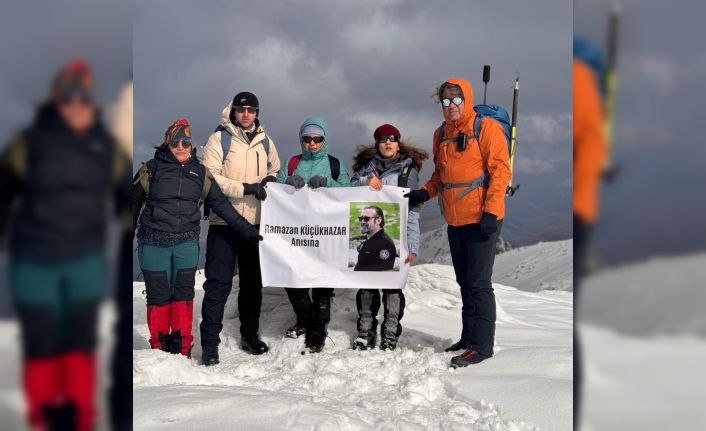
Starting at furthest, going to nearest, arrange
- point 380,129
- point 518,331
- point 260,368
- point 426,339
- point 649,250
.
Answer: point 518,331, point 426,339, point 380,129, point 260,368, point 649,250

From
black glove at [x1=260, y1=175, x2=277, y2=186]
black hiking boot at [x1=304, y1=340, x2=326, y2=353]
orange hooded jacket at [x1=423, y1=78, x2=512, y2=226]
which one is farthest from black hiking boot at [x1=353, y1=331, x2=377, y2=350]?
black glove at [x1=260, y1=175, x2=277, y2=186]

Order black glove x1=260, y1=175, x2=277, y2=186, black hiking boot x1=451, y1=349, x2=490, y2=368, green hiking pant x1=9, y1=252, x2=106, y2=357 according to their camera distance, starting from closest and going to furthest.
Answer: green hiking pant x1=9, y1=252, x2=106, y2=357 → black hiking boot x1=451, y1=349, x2=490, y2=368 → black glove x1=260, y1=175, x2=277, y2=186

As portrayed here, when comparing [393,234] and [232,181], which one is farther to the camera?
[393,234]

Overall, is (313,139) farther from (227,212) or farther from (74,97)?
(74,97)

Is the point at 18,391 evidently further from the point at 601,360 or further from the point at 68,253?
the point at 601,360

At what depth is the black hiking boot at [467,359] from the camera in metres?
4.36

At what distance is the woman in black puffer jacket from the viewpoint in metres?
4.25

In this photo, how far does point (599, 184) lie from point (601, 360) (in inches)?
12.8

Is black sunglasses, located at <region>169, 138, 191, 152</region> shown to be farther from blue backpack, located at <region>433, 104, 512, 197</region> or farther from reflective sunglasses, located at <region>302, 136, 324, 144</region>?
blue backpack, located at <region>433, 104, 512, 197</region>

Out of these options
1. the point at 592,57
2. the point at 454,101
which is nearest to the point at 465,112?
the point at 454,101

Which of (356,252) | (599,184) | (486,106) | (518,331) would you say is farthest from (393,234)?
(599,184)

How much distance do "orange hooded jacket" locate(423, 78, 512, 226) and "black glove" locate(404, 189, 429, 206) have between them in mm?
297

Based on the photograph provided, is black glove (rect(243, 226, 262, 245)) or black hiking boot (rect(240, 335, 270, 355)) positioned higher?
black glove (rect(243, 226, 262, 245))

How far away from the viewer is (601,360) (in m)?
1.00
